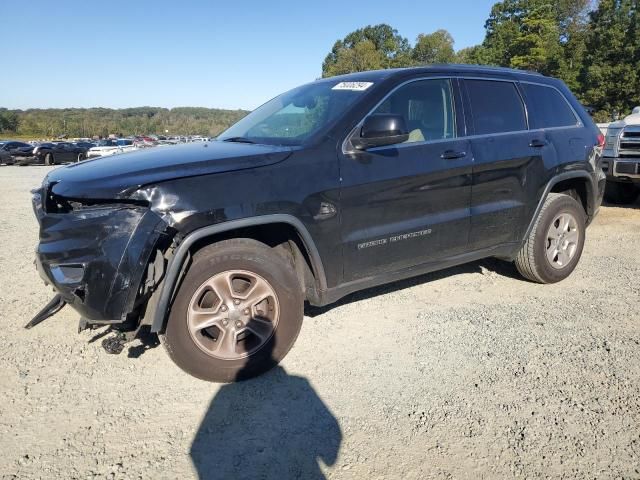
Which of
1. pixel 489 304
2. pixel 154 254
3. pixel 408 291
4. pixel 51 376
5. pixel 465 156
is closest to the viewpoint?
pixel 154 254

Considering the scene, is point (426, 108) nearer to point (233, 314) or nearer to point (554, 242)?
point (554, 242)

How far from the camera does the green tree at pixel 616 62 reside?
37.3 metres

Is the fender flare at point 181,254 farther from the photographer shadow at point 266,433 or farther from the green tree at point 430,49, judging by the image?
the green tree at point 430,49

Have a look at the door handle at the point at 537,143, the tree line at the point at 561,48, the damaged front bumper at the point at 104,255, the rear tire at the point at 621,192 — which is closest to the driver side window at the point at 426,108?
the door handle at the point at 537,143

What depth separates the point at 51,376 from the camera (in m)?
3.09

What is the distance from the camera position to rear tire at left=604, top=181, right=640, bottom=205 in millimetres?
8742

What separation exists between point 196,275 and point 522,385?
2.07m

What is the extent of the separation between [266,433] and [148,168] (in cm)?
161

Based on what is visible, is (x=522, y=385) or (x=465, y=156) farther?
(x=465, y=156)

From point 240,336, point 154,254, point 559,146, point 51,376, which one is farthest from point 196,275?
point 559,146

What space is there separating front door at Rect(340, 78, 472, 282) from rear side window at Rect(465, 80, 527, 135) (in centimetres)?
20

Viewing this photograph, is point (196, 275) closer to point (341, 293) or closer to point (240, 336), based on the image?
point (240, 336)

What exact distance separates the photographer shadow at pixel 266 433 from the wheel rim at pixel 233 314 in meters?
0.18

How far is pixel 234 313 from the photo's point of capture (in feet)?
9.68
